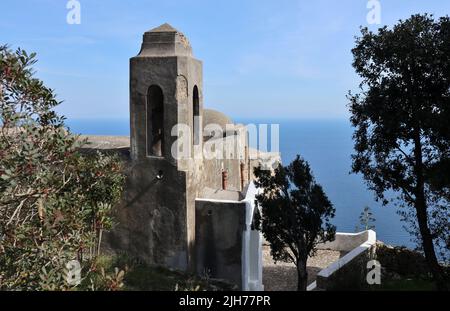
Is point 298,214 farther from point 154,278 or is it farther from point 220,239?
point 154,278

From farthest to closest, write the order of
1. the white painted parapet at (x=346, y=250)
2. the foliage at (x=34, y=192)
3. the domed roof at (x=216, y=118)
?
the domed roof at (x=216, y=118), the white painted parapet at (x=346, y=250), the foliage at (x=34, y=192)

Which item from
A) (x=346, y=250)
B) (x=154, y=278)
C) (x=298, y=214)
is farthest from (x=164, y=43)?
(x=346, y=250)

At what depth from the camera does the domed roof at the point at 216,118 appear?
22016 mm

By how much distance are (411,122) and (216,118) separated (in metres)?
13.4

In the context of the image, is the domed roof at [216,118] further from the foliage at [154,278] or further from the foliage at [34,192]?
the foliage at [34,192]

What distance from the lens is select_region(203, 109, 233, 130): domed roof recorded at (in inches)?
867

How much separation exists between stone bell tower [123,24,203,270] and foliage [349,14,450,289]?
16.6ft

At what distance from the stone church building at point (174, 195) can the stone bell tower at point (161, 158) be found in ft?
0.10

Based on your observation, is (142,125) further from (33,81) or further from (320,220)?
(33,81)

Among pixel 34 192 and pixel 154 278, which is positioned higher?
pixel 34 192

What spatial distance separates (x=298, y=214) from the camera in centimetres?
1070

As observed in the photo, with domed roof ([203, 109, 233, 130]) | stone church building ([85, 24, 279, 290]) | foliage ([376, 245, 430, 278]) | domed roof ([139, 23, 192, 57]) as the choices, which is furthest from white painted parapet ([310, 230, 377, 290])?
domed roof ([139, 23, 192, 57])

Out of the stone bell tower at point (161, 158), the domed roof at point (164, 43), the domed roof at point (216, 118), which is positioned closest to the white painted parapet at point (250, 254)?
the stone bell tower at point (161, 158)

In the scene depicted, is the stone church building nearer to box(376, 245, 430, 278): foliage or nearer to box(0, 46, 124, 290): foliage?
box(376, 245, 430, 278): foliage
